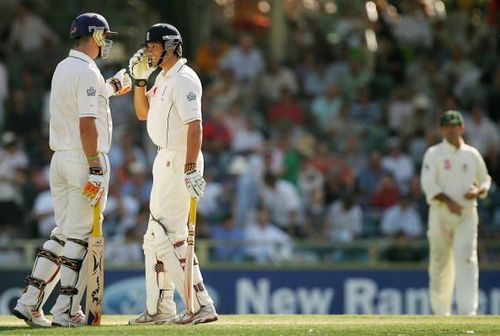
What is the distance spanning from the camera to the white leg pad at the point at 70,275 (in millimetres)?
10219

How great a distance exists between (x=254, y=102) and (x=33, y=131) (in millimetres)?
3319

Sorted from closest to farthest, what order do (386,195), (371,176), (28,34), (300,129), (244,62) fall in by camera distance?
(386,195) < (371,176) < (300,129) < (244,62) < (28,34)

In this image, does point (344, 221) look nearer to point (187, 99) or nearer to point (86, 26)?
point (187, 99)

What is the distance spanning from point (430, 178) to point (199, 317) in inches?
174

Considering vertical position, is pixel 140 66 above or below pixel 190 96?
above

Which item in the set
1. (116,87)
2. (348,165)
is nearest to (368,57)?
(348,165)

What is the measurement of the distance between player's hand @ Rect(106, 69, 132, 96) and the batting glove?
0.07 meters

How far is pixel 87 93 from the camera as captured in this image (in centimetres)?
1021

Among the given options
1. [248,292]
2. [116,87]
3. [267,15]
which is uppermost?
[267,15]

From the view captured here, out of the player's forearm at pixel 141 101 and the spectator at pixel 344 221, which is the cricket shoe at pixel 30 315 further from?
the spectator at pixel 344 221

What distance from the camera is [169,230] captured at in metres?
10.5

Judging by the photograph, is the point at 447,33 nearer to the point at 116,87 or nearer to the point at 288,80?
the point at 288,80

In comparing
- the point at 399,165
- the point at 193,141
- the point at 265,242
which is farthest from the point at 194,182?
the point at 399,165

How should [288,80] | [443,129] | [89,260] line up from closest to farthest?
1. [89,260]
2. [443,129]
3. [288,80]
